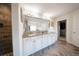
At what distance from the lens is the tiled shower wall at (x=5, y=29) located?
2.53 m

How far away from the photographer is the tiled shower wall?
2531mm

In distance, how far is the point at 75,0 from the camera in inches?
39.6

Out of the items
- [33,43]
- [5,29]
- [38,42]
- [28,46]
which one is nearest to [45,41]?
[38,42]

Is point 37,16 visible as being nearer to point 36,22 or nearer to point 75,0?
point 36,22

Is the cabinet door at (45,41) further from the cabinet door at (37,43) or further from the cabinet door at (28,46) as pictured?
the cabinet door at (28,46)

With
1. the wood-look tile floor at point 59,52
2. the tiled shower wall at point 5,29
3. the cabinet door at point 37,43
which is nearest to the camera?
the tiled shower wall at point 5,29

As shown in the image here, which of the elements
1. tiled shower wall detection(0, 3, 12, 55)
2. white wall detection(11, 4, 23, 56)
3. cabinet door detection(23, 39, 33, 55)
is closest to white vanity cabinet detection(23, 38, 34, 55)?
cabinet door detection(23, 39, 33, 55)

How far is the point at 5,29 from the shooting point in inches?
103

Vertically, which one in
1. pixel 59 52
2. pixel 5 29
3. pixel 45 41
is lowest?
pixel 59 52

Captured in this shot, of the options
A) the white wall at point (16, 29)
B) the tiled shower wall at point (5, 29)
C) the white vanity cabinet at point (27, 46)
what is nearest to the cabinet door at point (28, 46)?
the white vanity cabinet at point (27, 46)

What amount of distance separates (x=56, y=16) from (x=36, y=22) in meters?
0.91

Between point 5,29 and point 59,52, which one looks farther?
point 59,52

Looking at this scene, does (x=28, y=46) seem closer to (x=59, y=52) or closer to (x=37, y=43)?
(x=37, y=43)

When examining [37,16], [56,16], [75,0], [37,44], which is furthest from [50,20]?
[75,0]
